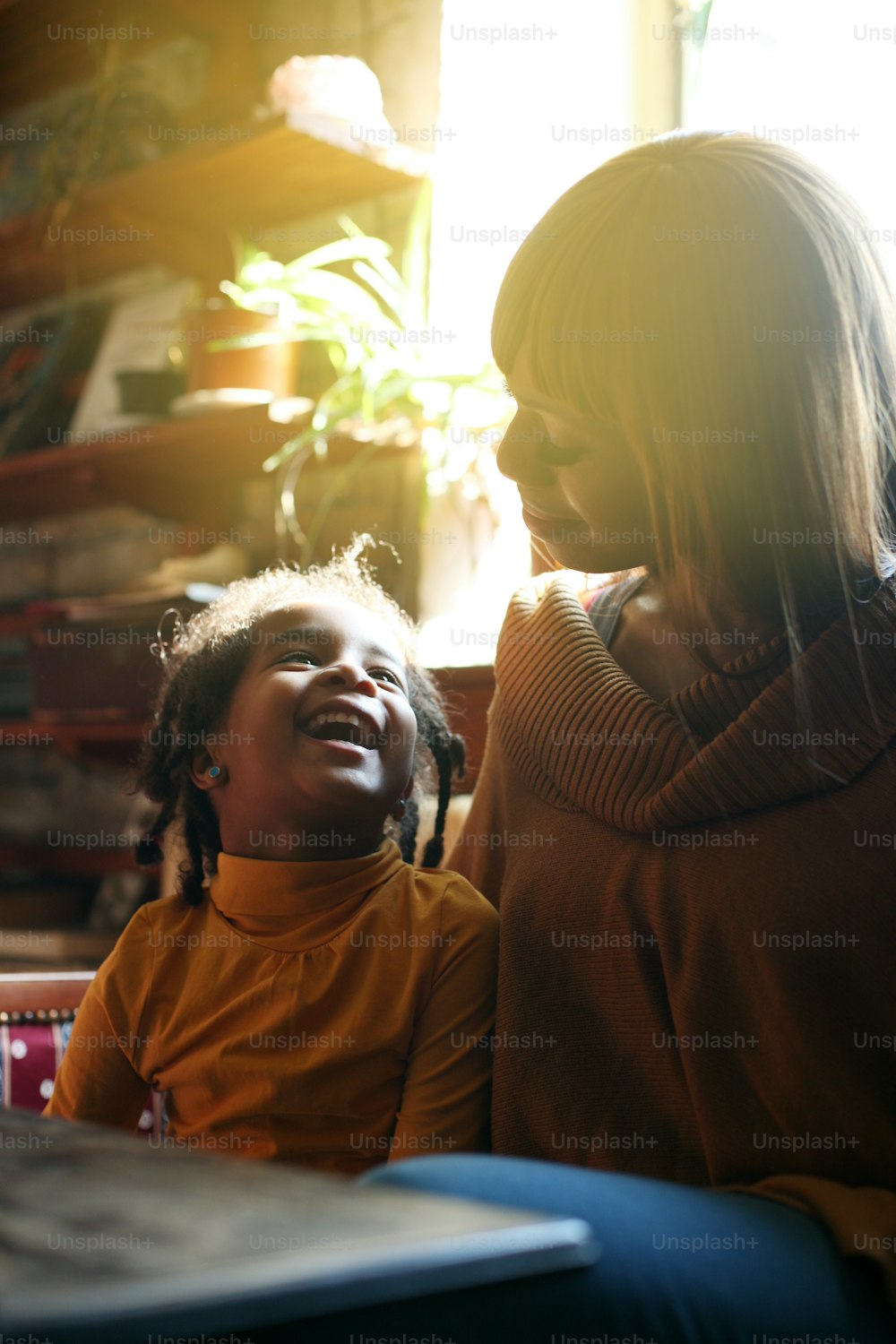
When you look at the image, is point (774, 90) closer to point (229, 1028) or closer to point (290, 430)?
point (290, 430)

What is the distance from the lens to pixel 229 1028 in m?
1.03

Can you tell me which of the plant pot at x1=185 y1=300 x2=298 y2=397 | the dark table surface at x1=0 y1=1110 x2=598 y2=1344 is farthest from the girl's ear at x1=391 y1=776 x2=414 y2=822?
the plant pot at x1=185 y1=300 x2=298 y2=397

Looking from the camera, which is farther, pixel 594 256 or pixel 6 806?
pixel 6 806

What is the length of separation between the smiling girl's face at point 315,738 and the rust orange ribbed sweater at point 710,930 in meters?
0.12

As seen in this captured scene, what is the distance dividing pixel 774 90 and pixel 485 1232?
5.90 feet

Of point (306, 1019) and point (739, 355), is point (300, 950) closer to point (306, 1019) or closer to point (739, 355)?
point (306, 1019)

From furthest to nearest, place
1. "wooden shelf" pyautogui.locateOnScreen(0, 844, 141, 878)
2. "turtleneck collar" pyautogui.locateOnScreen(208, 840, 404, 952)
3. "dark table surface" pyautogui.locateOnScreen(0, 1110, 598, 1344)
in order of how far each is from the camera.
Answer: "wooden shelf" pyautogui.locateOnScreen(0, 844, 141, 878)
"turtleneck collar" pyautogui.locateOnScreen(208, 840, 404, 952)
"dark table surface" pyautogui.locateOnScreen(0, 1110, 598, 1344)

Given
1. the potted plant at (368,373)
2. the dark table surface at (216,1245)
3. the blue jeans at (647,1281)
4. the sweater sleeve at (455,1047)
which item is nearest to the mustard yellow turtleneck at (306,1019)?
the sweater sleeve at (455,1047)

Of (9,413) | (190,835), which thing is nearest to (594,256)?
(190,835)

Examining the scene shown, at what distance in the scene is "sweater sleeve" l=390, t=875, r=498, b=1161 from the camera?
967mm

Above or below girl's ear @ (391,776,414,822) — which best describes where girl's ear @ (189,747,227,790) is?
above

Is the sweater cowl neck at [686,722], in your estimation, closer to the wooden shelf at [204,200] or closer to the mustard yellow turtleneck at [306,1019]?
the mustard yellow turtleneck at [306,1019]

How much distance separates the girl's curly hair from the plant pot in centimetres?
83

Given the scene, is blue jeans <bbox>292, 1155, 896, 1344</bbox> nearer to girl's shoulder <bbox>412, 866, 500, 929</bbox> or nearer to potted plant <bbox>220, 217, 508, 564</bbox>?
girl's shoulder <bbox>412, 866, 500, 929</bbox>
